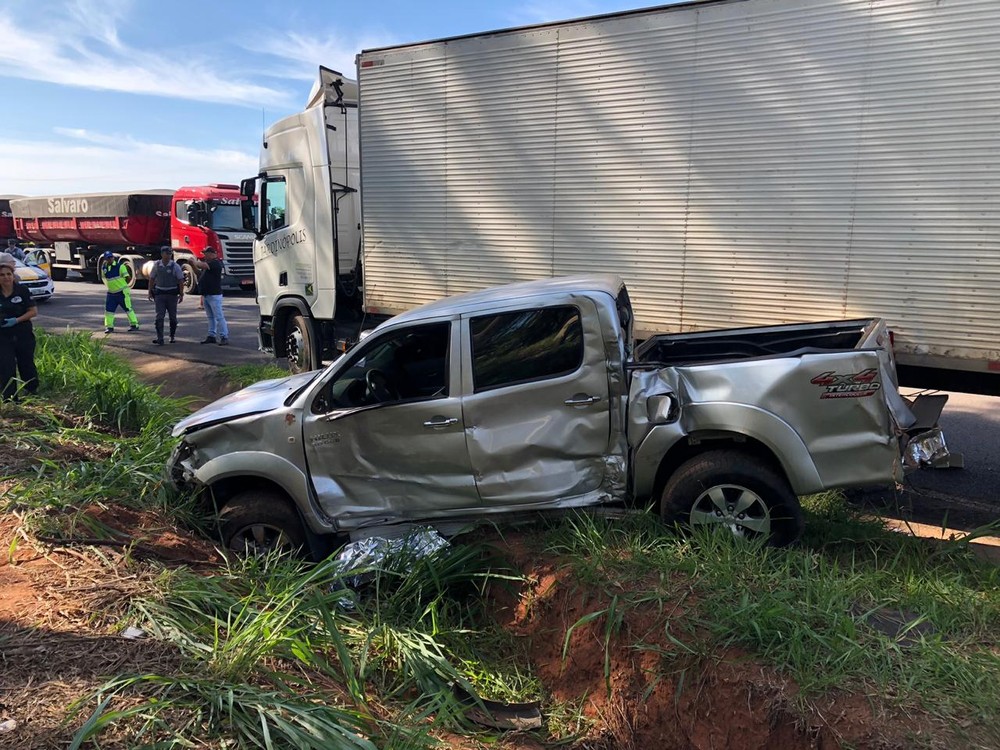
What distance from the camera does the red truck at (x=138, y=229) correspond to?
2384 cm

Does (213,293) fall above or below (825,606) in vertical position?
above

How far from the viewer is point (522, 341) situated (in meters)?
4.43

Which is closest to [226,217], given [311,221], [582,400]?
[311,221]

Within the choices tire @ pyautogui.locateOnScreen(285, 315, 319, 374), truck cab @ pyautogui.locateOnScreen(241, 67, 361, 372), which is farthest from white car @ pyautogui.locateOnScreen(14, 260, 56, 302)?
tire @ pyautogui.locateOnScreen(285, 315, 319, 374)

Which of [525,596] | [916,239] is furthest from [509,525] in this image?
[916,239]

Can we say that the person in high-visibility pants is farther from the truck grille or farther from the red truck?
the truck grille

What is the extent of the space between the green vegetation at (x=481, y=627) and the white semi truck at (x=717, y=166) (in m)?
2.17

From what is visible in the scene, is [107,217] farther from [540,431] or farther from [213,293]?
[540,431]

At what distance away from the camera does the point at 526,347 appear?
442cm

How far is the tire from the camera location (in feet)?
34.0

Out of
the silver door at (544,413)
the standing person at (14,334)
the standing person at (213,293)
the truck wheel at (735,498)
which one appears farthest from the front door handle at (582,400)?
the standing person at (213,293)

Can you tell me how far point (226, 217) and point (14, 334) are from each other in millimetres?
17646

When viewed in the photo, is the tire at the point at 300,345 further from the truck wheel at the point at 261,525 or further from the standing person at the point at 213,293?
the truck wheel at the point at 261,525

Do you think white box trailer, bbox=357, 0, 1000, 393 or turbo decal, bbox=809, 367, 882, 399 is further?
white box trailer, bbox=357, 0, 1000, 393
